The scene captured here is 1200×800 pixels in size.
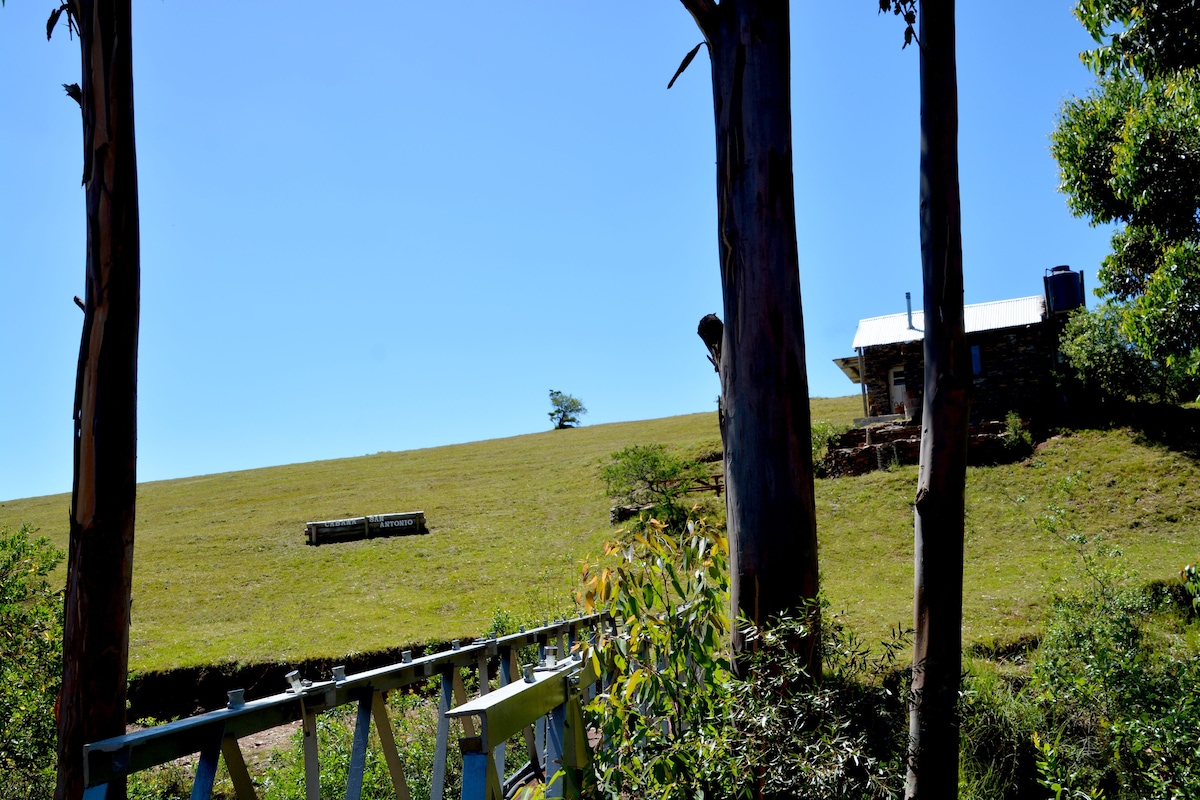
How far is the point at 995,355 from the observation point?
26.0 meters

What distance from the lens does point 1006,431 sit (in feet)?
73.6

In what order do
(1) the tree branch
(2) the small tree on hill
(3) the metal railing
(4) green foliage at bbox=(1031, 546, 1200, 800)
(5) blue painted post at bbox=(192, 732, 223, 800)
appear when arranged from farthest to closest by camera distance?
(2) the small tree on hill, (1) the tree branch, (4) green foliage at bbox=(1031, 546, 1200, 800), (5) blue painted post at bbox=(192, 732, 223, 800), (3) the metal railing

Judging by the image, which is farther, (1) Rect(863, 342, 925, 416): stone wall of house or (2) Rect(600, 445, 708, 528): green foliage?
(1) Rect(863, 342, 925, 416): stone wall of house

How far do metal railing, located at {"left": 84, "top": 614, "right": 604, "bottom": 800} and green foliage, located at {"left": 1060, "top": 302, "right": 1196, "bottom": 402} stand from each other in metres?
23.7

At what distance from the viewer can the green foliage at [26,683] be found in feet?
18.8

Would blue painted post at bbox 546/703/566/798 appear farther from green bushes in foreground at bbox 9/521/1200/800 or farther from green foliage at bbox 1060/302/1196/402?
green foliage at bbox 1060/302/1196/402

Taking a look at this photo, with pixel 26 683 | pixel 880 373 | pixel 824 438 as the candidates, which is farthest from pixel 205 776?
pixel 880 373

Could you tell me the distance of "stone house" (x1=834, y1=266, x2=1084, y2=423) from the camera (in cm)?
2553

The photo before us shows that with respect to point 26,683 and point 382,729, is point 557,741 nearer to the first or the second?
point 382,729

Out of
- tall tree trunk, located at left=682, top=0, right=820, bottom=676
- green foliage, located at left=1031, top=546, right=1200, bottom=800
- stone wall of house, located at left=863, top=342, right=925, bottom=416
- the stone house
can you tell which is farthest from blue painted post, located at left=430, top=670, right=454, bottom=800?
stone wall of house, located at left=863, top=342, right=925, bottom=416

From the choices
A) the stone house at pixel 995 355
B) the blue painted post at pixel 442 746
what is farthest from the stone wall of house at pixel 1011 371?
the blue painted post at pixel 442 746

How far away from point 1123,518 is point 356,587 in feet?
51.5

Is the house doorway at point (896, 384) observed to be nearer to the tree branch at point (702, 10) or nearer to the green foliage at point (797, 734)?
the tree branch at point (702, 10)

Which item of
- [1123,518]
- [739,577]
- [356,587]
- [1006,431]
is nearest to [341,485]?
[356,587]
